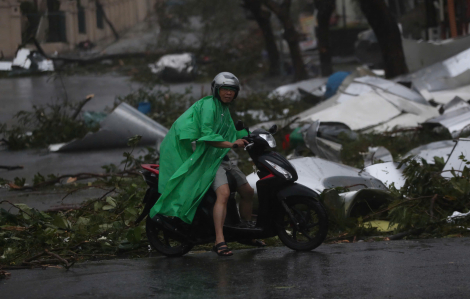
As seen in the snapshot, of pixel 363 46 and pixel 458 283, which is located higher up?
pixel 363 46

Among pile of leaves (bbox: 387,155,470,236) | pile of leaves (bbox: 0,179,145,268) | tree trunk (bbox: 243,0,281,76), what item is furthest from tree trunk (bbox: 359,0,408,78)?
pile of leaves (bbox: 0,179,145,268)

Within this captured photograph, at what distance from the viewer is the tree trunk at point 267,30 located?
68.1ft

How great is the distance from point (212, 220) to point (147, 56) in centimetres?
1493

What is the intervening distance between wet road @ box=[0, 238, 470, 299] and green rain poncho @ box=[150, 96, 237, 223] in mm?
450

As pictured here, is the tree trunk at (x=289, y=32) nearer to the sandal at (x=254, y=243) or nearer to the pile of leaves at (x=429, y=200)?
the pile of leaves at (x=429, y=200)

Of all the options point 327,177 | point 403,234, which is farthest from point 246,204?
point 327,177

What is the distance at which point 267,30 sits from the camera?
22.0 m

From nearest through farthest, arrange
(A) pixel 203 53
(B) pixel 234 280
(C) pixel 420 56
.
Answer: (B) pixel 234 280, (C) pixel 420 56, (A) pixel 203 53

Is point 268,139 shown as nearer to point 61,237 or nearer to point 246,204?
point 246,204

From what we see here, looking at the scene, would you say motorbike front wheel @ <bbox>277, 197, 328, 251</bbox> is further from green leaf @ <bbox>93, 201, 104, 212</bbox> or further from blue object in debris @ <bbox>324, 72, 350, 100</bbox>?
blue object in debris @ <bbox>324, 72, 350, 100</bbox>

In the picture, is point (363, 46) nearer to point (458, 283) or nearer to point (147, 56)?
point (147, 56)

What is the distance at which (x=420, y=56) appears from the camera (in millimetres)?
17156

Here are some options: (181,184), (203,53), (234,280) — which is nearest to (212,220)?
(181,184)

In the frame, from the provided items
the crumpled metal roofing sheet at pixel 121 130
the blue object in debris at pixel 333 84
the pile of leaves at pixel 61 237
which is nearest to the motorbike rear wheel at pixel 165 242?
the pile of leaves at pixel 61 237
